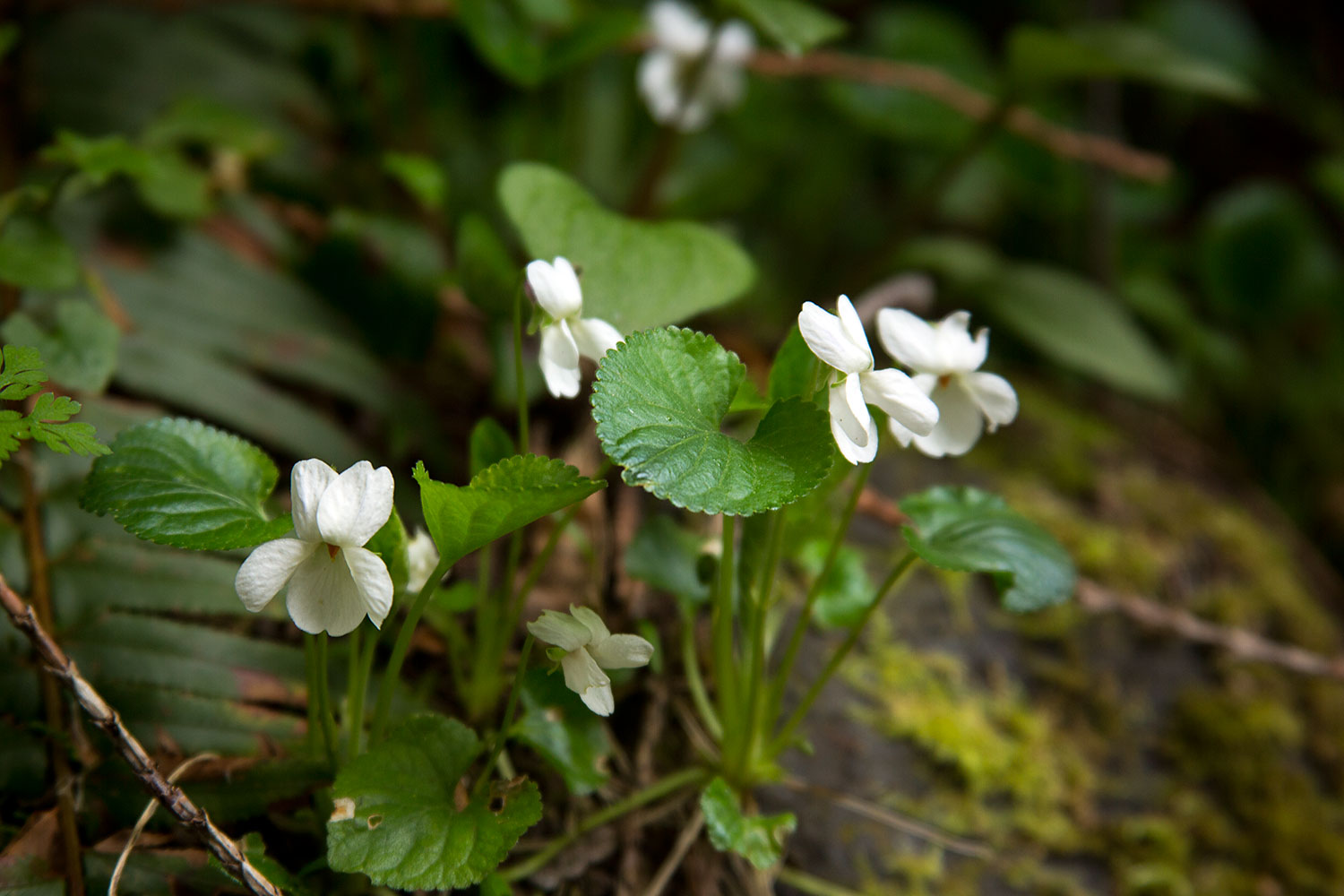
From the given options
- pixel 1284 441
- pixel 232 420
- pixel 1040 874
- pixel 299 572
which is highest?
pixel 299 572

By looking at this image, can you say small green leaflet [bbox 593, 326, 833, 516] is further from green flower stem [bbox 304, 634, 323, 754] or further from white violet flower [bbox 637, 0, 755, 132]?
white violet flower [bbox 637, 0, 755, 132]

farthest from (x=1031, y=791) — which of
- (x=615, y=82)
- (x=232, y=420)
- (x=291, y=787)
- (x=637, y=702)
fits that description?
(x=615, y=82)

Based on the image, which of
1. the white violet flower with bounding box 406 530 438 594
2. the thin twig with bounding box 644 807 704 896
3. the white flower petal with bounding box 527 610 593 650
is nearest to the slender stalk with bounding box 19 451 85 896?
the white violet flower with bounding box 406 530 438 594

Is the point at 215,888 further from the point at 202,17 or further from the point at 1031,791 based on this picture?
the point at 202,17

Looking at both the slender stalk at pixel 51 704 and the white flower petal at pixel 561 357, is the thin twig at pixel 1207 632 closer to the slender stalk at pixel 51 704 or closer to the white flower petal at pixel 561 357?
the white flower petal at pixel 561 357

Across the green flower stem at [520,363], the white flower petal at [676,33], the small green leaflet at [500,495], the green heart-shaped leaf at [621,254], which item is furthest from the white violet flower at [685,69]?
the small green leaflet at [500,495]
